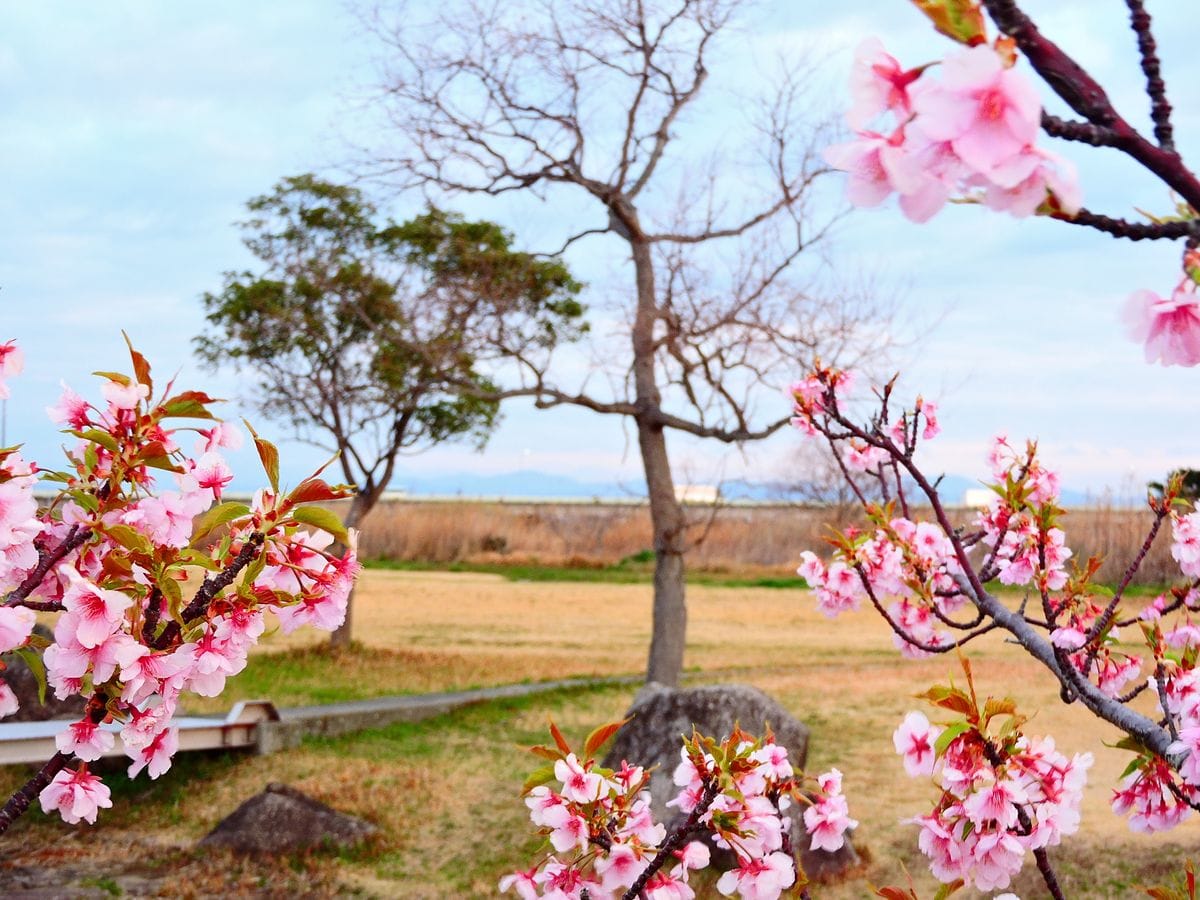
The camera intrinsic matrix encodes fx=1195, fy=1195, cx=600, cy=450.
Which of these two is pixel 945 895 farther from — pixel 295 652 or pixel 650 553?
pixel 650 553

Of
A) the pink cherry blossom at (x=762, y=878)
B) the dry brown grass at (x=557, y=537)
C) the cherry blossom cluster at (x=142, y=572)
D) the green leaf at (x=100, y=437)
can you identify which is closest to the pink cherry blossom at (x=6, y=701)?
the cherry blossom cluster at (x=142, y=572)

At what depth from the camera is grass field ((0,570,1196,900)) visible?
5.56 m

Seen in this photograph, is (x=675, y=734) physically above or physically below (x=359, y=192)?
below

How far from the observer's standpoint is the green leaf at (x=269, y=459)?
158 cm

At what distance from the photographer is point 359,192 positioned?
1174 centimetres

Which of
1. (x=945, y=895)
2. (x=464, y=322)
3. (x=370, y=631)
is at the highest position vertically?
(x=464, y=322)

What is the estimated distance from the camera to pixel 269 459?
1589 mm

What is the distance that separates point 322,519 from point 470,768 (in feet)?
20.4

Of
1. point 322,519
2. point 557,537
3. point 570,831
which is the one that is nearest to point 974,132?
point 322,519

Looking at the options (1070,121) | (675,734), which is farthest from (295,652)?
(1070,121)

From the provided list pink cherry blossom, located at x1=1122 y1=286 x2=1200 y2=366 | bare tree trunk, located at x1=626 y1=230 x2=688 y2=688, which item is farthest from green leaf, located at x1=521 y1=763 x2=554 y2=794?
bare tree trunk, located at x1=626 y1=230 x2=688 y2=688

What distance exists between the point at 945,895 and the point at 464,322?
9045mm

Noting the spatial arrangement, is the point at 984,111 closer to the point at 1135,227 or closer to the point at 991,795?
the point at 1135,227

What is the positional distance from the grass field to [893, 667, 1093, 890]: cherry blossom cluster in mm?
1070
